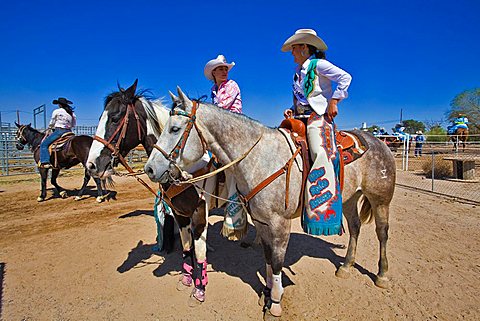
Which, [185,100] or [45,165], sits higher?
[185,100]

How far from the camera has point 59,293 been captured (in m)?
2.96

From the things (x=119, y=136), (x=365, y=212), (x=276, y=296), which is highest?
(x=119, y=136)

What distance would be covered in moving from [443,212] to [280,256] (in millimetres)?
5152

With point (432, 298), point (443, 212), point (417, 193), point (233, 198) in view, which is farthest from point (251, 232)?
point (417, 193)

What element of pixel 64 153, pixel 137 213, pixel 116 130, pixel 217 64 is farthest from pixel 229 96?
pixel 64 153

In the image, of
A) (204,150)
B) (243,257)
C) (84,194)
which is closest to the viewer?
(204,150)

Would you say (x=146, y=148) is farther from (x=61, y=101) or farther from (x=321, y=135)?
(x=61, y=101)

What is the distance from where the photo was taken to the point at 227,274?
11.2 ft

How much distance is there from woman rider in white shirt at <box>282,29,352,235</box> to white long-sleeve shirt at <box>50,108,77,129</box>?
7.30 m

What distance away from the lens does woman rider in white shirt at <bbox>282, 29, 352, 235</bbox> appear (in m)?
2.36

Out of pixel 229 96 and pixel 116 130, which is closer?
pixel 116 130

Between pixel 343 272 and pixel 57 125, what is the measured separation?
26.7 ft

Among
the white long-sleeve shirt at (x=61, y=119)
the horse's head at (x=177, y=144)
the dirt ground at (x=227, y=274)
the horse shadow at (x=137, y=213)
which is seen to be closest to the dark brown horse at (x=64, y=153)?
the white long-sleeve shirt at (x=61, y=119)

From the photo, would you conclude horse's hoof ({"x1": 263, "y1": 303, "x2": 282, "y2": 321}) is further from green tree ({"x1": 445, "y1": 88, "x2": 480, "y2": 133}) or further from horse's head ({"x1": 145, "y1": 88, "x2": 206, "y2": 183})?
green tree ({"x1": 445, "y1": 88, "x2": 480, "y2": 133})
